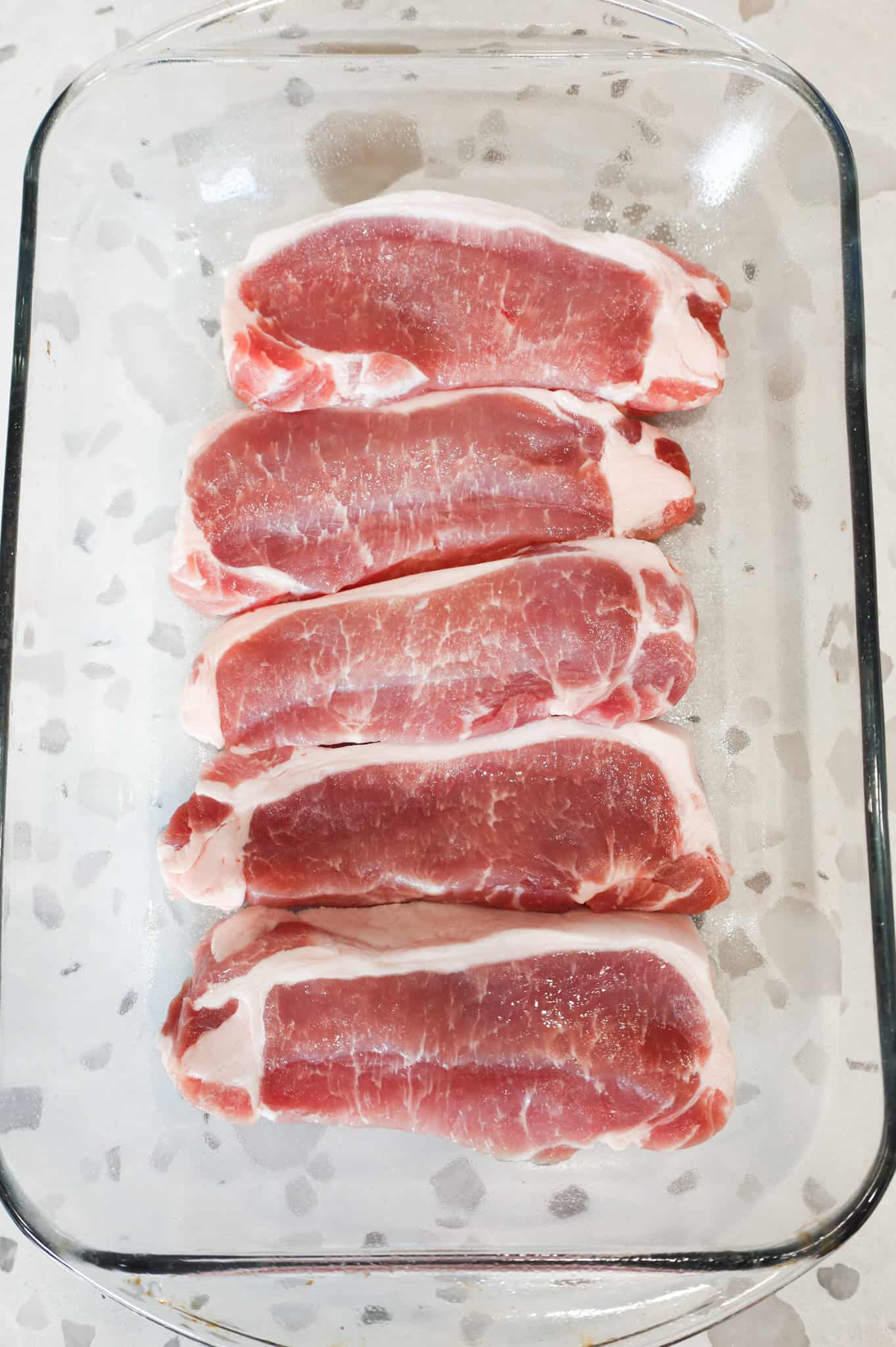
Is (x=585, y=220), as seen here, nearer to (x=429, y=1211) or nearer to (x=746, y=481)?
(x=746, y=481)

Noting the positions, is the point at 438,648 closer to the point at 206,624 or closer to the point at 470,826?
the point at 470,826

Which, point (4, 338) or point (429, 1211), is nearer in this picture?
point (429, 1211)

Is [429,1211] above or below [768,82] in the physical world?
below

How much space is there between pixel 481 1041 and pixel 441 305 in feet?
4.25

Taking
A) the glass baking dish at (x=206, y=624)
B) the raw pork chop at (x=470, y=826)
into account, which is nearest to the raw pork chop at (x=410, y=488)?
the glass baking dish at (x=206, y=624)

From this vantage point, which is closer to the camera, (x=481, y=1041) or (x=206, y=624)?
(x=481, y=1041)

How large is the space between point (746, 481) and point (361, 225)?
34.1 inches

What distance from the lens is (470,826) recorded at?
174 cm

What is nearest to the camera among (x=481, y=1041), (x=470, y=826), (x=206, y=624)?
(x=481, y=1041)

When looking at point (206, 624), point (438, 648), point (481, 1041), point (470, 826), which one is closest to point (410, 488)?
point (438, 648)

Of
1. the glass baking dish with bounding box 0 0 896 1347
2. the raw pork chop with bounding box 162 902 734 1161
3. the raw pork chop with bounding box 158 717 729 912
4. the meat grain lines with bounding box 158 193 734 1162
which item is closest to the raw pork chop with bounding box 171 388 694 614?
the meat grain lines with bounding box 158 193 734 1162

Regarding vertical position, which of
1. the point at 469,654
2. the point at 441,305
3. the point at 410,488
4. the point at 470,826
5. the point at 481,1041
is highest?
the point at 441,305

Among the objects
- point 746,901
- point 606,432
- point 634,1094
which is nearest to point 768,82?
point 606,432

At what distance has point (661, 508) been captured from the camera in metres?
1.78
